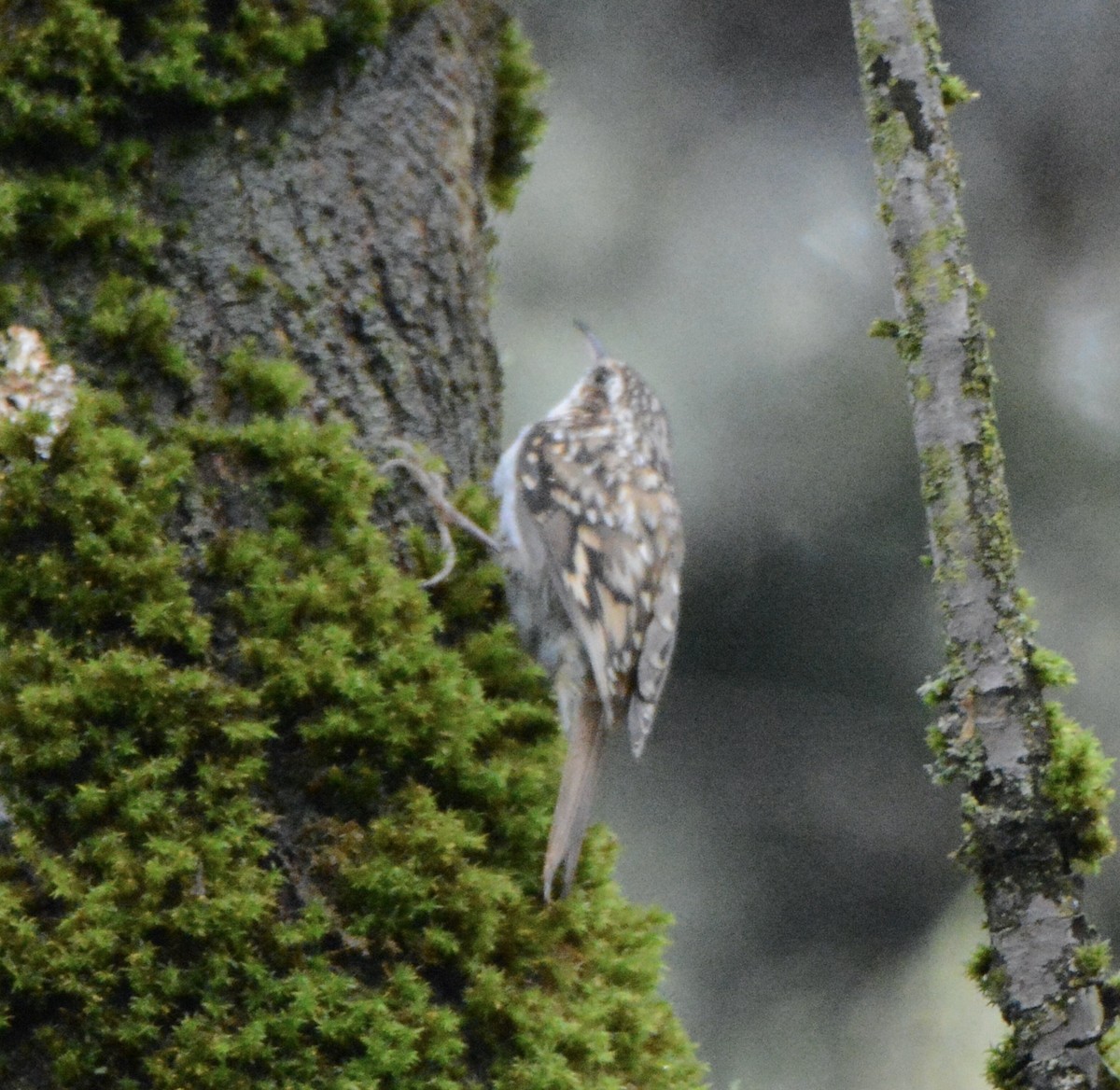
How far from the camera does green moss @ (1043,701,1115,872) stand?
1932 mm

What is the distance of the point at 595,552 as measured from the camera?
123 inches

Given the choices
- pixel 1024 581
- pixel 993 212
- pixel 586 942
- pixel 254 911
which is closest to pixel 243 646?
pixel 254 911

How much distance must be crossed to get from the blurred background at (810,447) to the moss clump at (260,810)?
1.34m

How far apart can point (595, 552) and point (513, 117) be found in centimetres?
89

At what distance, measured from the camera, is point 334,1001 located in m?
1.99

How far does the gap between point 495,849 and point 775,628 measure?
1.57m

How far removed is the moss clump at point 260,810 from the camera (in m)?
1.94

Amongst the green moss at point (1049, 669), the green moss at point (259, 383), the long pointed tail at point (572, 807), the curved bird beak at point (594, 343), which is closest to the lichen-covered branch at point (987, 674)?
the green moss at point (1049, 669)

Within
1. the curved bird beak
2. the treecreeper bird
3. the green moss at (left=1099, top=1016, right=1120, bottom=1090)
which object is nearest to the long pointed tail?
the treecreeper bird

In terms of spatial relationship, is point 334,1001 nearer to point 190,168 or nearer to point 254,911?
point 254,911

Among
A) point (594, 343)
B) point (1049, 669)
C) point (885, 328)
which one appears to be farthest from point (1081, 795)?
point (594, 343)

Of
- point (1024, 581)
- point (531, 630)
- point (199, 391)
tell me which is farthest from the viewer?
point (1024, 581)

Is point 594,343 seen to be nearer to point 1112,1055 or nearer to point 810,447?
point 810,447

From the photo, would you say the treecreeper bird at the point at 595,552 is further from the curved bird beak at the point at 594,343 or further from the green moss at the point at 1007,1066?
the green moss at the point at 1007,1066
